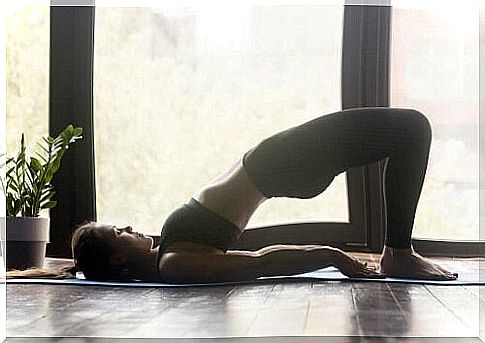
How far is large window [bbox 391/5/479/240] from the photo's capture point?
2242mm

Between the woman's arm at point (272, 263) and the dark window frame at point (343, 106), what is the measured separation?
0.03 meters

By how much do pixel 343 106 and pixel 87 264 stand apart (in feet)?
2.48

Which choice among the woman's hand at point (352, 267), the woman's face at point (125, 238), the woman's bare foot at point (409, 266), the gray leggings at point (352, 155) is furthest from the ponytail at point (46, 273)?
the woman's bare foot at point (409, 266)

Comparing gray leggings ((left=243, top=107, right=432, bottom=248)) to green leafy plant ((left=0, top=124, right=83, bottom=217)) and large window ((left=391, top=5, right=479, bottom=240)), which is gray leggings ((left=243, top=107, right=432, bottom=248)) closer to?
large window ((left=391, top=5, right=479, bottom=240))

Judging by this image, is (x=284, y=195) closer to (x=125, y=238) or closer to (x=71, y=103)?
(x=125, y=238)

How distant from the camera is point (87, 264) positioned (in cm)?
224

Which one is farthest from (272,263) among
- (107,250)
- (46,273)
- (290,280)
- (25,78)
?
(25,78)

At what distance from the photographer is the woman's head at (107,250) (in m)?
2.24

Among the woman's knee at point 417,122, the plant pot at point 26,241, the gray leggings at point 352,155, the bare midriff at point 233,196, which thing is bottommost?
the plant pot at point 26,241

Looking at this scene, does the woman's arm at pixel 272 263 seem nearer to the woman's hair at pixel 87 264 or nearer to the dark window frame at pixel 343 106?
the dark window frame at pixel 343 106

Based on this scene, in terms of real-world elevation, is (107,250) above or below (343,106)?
below

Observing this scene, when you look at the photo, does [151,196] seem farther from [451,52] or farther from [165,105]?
[451,52]

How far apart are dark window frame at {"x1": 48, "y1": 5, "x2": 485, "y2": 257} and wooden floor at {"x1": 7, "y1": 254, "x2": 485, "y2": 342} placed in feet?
0.32

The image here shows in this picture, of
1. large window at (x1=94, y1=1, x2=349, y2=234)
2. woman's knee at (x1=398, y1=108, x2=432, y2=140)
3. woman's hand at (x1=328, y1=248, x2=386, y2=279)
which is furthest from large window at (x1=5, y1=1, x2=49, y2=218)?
woman's knee at (x1=398, y1=108, x2=432, y2=140)
